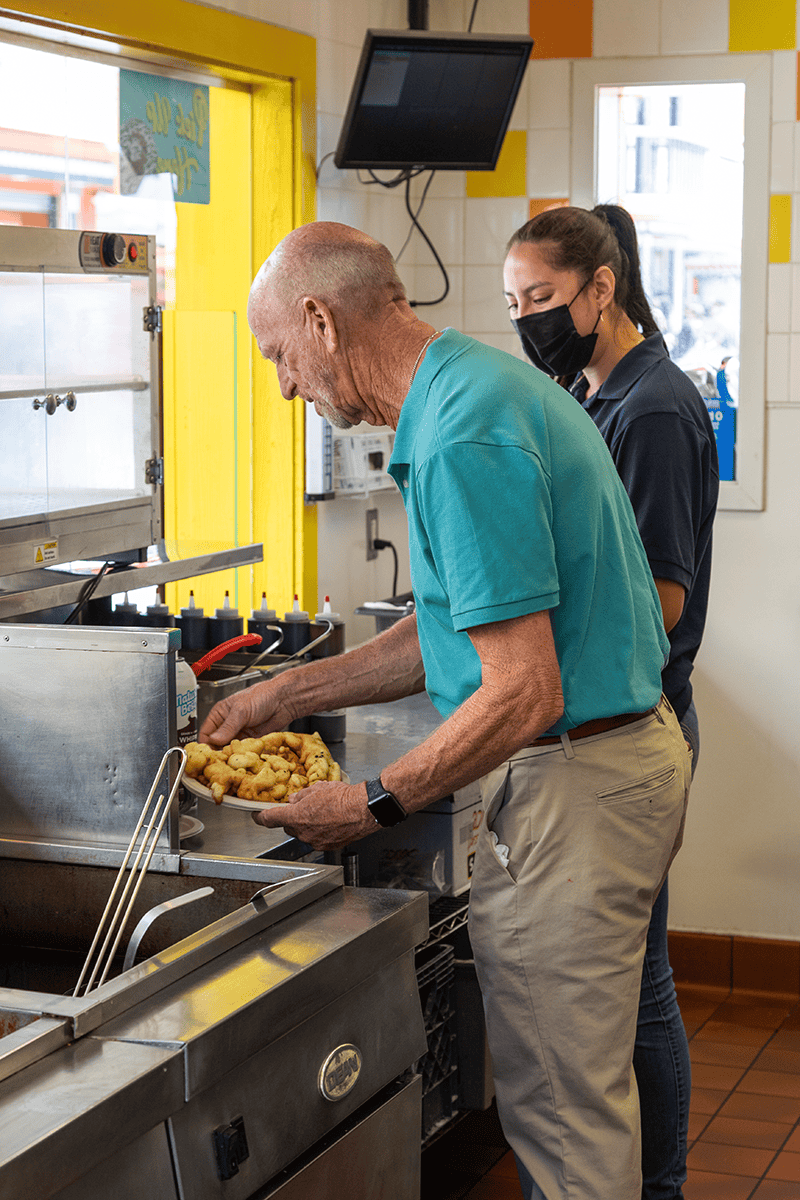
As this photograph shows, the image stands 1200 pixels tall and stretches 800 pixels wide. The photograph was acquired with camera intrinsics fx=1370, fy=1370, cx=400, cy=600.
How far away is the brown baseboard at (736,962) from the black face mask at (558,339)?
6.67 feet

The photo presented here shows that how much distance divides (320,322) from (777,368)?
7.41ft

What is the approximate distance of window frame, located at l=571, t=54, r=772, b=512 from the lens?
3533mm

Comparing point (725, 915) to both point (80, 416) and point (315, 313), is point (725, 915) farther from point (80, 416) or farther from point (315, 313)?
point (315, 313)

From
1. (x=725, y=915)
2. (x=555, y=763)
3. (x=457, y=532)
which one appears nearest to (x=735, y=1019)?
(x=725, y=915)

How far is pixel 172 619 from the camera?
8.39 feet

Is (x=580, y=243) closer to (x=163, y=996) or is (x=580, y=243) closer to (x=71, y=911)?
(x=71, y=911)

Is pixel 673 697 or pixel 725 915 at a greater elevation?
pixel 673 697

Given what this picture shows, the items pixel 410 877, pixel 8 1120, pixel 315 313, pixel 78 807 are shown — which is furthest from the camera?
pixel 410 877

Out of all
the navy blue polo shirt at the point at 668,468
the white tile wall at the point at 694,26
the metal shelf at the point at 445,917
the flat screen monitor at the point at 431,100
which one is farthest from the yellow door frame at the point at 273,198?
the navy blue polo shirt at the point at 668,468

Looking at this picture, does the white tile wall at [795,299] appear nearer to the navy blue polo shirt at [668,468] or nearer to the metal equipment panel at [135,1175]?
the navy blue polo shirt at [668,468]

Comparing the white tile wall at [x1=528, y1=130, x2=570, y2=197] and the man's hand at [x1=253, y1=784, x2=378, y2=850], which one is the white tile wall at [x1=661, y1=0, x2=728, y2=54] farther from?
the man's hand at [x1=253, y1=784, x2=378, y2=850]

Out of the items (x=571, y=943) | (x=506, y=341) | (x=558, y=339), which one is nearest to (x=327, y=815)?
(x=571, y=943)

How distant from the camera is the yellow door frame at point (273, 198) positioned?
291 centimetres

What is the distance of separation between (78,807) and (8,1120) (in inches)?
26.6
